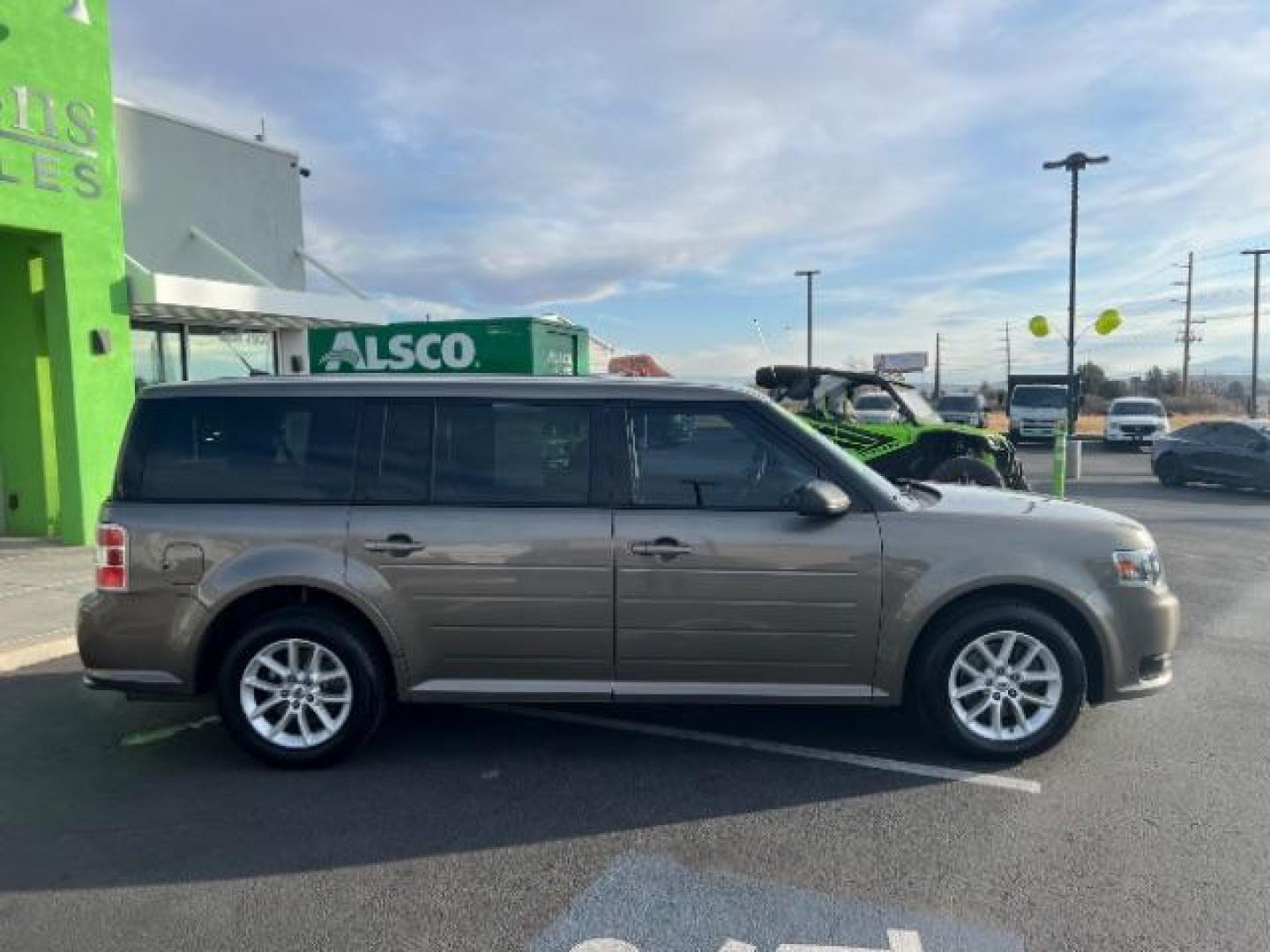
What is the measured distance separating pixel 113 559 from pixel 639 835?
274 cm

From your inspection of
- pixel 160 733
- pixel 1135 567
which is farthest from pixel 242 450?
pixel 1135 567

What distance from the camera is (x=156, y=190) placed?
12.8 m

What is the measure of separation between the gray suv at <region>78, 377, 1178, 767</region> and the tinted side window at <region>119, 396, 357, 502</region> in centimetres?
1

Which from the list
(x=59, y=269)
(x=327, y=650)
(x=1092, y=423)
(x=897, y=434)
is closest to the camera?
(x=327, y=650)

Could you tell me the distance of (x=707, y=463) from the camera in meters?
4.40

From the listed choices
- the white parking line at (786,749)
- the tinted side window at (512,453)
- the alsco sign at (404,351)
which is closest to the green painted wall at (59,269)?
the alsco sign at (404,351)

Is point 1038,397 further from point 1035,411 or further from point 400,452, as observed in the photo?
point 400,452

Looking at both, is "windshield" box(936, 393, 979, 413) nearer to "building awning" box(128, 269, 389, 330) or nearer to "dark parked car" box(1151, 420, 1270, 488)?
"dark parked car" box(1151, 420, 1270, 488)

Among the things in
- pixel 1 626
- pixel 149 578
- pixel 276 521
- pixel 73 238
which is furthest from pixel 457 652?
pixel 73 238

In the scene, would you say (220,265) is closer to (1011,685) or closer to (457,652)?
(457,652)

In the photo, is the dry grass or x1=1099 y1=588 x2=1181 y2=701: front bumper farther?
the dry grass

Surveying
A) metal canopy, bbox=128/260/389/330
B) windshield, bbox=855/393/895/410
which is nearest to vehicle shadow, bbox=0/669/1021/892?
metal canopy, bbox=128/260/389/330

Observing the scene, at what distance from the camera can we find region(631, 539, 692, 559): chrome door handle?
4.24 metres

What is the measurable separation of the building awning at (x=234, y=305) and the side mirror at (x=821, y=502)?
853 cm
